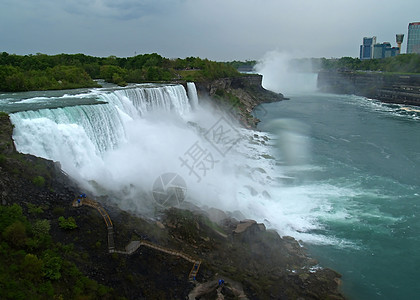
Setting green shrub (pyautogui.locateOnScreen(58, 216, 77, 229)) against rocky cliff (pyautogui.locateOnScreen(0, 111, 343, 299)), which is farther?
green shrub (pyautogui.locateOnScreen(58, 216, 77, 229))

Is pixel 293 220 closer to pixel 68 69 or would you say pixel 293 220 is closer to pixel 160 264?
pixel 160 264

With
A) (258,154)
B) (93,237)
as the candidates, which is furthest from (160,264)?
(258,154)

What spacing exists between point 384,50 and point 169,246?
181257 mm

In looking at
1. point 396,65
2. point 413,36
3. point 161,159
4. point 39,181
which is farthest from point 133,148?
point 413,36

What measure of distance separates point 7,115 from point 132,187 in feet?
18.0

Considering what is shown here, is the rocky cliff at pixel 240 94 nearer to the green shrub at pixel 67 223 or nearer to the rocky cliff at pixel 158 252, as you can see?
the rocky cliff at pixel 158 252

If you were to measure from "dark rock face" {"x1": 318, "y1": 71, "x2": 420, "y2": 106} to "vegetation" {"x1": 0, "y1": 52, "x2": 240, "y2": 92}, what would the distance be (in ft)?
88.7

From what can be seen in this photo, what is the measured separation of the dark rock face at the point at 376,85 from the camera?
190ft

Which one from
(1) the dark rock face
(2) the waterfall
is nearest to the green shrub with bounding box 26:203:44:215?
(2) the waterfall

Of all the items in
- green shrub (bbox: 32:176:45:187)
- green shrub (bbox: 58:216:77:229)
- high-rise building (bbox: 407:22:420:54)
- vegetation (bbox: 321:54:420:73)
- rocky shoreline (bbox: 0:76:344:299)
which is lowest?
rocky shoreline (bbox: 0:76:344:299)

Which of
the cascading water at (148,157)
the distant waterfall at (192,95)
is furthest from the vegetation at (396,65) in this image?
the cascading water at (148,157)

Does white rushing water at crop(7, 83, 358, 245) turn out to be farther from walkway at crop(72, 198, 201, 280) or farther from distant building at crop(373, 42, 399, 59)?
distant building at crop(373, 42, 399, 59)

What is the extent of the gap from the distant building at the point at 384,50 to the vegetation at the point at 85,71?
133 metres

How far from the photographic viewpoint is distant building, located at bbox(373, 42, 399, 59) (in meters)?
161
